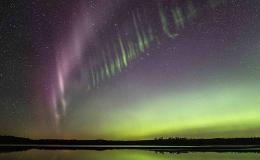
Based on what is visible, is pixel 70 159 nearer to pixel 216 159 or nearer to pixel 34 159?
pixel 34 159

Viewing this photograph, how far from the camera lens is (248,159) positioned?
7754 millimetres

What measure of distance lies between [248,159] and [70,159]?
398 cm

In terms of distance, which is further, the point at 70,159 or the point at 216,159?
the point at 216,159

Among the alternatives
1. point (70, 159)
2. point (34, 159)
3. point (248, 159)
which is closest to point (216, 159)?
point (248, 159)

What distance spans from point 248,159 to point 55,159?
4.34 meters

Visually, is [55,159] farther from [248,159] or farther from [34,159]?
[248,159]

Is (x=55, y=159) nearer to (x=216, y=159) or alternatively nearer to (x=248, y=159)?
(x=216, y=159)

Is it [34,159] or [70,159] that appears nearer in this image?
[70,159]

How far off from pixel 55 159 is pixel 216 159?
12.1ft

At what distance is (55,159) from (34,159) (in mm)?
663

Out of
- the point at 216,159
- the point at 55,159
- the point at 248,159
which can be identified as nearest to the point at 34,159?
the point at 55,159

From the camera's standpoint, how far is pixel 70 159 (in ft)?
24.7

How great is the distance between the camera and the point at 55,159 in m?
7.71

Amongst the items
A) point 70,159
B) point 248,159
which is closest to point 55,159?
point 70,159
